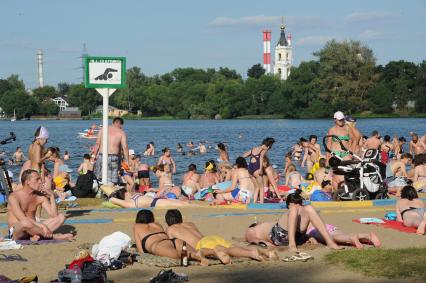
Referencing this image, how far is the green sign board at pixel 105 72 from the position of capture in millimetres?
14164

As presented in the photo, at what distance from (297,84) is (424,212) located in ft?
300

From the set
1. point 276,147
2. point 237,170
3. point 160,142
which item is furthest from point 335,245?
point 160,142

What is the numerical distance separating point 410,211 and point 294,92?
90813 mm

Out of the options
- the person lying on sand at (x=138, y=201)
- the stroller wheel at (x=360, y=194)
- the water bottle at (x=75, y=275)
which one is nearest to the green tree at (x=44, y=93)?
the person lying on sand at (x=138, y=201)

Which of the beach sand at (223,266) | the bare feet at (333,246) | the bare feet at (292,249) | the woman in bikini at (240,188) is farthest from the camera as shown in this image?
the woman in bikini at (240,188)

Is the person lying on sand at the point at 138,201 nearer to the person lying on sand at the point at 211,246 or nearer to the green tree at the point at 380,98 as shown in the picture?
the person lying on sand at the point at 211,246

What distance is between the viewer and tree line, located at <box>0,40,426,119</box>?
92.8 meters

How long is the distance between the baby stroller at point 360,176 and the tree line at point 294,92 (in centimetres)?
7979

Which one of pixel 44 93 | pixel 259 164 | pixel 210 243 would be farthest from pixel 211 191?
pixel 44 93

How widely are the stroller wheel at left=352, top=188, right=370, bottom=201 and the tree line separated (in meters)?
80.0

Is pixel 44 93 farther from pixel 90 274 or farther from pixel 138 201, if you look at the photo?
pixel 90 274

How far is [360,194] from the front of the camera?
12.7m

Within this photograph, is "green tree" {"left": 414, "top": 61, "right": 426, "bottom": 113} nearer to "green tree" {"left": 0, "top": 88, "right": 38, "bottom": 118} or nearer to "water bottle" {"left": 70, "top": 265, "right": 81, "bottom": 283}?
"green tree" {"left": 0, "top": 88, "right": 38, "bottom": 118}

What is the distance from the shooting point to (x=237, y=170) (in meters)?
13.8
